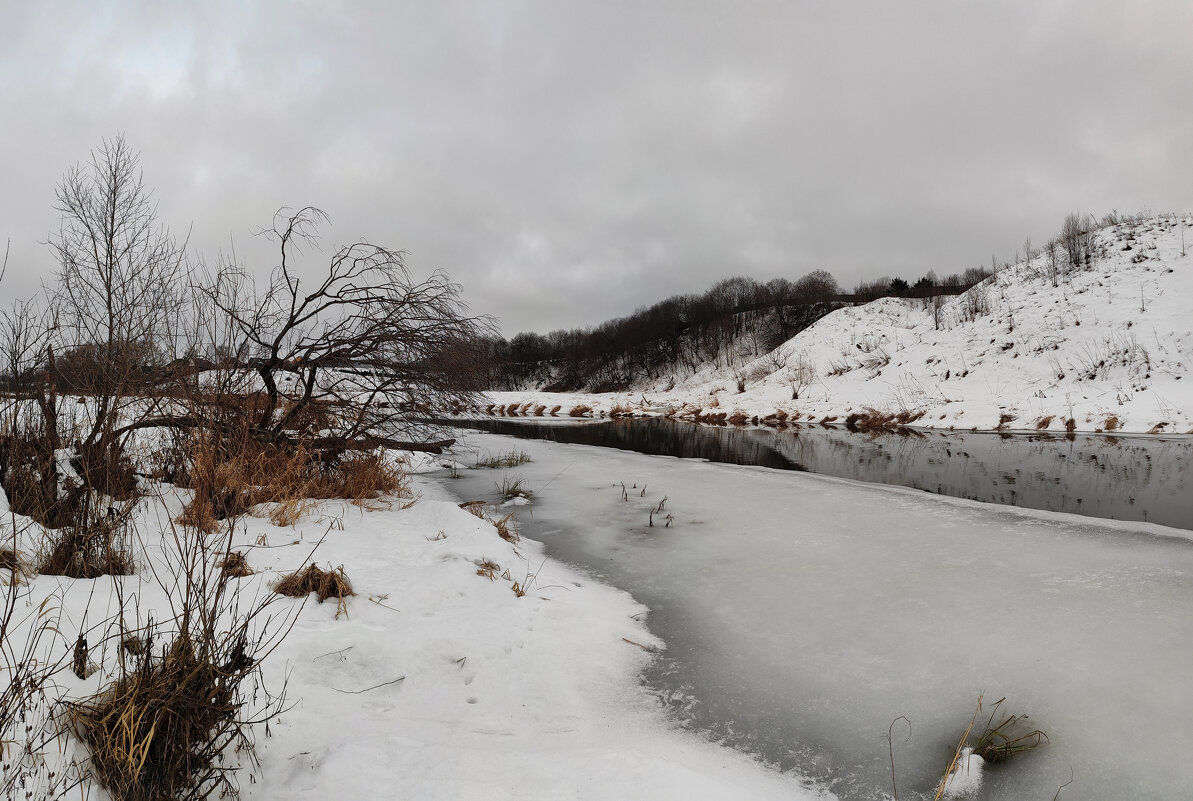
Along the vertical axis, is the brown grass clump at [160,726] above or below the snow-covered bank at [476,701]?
above

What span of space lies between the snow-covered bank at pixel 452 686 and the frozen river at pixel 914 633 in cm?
30

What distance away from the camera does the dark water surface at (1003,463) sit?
627 centimetres

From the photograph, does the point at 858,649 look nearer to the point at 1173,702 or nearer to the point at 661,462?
the point at 1173,702

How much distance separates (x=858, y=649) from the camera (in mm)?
2922

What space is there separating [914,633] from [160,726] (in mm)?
3356

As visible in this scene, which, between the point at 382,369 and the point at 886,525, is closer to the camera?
the point at 886,525

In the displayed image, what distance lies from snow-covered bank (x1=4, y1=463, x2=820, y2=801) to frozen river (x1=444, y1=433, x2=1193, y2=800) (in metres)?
0.30

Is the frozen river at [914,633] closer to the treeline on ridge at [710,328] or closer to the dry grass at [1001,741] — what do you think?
the dry grass at [1001,741]

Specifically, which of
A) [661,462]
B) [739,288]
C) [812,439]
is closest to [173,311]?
[661,462]

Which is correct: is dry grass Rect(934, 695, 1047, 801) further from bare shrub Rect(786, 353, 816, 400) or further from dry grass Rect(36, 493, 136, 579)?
bare shrub Rect(786, 353, 816, 400)

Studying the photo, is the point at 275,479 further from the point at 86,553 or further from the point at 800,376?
the point at 800,376

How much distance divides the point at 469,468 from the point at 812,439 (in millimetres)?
9215

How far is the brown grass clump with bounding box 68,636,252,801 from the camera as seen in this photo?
151 centimetres

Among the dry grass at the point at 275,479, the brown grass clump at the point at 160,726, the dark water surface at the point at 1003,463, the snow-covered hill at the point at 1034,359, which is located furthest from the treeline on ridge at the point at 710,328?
the brown grass clump at the point at 160,726
